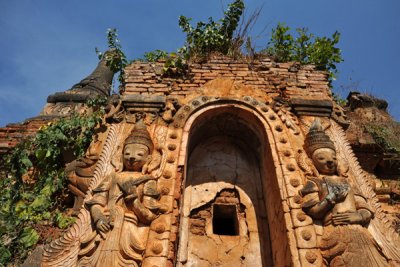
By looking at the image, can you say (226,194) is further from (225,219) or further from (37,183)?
(37,183)

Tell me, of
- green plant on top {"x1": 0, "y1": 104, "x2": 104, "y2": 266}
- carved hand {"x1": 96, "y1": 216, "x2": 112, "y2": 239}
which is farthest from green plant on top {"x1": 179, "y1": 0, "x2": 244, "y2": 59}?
carved hand {"x1": 96, "y1": 216, "x2": 112, "y2": 239}

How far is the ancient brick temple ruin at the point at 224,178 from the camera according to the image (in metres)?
3.42

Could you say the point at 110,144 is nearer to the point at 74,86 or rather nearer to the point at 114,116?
the point at 114,116

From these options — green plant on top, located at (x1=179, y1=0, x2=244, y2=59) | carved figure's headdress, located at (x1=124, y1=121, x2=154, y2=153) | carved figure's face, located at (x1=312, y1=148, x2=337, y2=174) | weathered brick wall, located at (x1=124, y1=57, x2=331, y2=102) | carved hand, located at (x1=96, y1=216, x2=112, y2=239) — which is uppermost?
green plant on top, located at (x1=179, y1=0, x2=244, y2=59)

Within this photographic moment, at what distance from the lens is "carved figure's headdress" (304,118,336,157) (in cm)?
421

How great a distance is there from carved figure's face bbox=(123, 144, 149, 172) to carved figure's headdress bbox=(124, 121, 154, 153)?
78 mm

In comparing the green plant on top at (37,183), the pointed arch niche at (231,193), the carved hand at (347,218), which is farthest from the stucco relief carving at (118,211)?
the carved hand at (347,218)

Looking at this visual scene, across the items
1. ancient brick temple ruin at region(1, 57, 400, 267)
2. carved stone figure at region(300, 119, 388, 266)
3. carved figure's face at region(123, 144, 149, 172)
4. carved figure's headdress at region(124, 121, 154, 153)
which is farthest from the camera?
carved figure's headdress at region(124, 121, 154, 153)

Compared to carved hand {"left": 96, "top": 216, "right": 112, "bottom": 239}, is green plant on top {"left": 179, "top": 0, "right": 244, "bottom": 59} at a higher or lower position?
higher

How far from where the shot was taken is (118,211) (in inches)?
137

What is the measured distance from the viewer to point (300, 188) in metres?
4.00

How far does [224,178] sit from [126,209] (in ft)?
6.93

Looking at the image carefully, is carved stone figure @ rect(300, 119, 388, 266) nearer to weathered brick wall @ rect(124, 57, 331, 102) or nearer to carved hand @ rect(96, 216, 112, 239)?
weathered brick wall @ rect(124, 57, 331, 102)

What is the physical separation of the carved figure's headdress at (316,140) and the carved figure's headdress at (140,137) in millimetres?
2211
